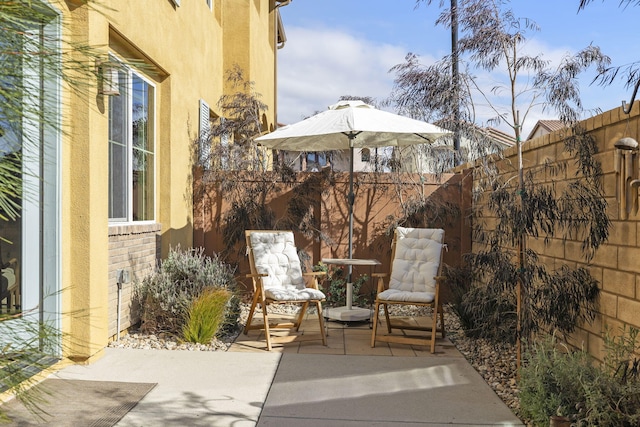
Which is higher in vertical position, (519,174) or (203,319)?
(519,174)

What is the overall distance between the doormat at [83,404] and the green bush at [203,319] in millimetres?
1356

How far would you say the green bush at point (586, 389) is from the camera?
3131 millimetres

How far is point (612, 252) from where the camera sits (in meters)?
4.03

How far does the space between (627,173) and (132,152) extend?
461 cm

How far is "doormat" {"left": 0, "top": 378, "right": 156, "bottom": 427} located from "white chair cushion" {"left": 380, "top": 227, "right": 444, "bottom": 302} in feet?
9.65

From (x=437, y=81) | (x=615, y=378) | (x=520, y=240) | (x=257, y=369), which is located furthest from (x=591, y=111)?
(x=257, y=369)

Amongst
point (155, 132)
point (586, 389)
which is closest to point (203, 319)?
point (155, 132)

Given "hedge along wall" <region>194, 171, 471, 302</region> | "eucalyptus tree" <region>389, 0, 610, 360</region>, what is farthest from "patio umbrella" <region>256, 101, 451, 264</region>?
"hedge along wall" <region>194, 171, 471, 302</region>

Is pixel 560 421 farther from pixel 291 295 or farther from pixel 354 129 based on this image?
pixel 354 129

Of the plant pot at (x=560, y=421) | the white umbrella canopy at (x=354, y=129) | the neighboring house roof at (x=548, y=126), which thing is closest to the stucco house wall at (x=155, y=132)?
the white umbrella canopy at (x=354, y=129)

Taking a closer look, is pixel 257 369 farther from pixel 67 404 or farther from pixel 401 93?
pixel 401 93

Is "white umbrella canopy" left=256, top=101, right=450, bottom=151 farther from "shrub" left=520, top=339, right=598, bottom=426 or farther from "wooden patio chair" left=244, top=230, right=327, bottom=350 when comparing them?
"shrub" left=520, top=339, right=598, bottom=426

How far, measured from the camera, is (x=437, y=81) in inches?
240

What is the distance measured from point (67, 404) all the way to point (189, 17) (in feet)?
18.1
